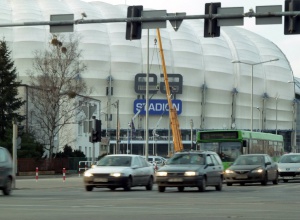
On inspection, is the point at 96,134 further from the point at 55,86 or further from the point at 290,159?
the point at 55,86

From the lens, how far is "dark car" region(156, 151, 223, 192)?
33531mm

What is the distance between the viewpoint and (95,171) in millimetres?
34875

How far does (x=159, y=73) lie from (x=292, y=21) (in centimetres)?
10219

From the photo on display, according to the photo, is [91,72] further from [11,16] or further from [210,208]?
[210,208]

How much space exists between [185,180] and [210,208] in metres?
11.6

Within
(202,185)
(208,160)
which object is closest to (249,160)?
(208,160)

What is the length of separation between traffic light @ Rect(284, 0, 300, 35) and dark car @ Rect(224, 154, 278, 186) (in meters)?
13.8

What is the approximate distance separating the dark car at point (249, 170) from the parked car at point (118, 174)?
664cm

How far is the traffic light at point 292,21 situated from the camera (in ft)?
96.7

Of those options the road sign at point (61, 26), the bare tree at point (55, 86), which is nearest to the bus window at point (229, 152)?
the road sign at point (61, 26)

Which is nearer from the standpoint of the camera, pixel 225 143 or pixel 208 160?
pixel 208 160

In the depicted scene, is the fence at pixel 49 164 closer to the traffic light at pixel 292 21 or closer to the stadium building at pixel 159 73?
the traffic light at pixel 292 21

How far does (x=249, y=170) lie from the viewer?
42.6 m

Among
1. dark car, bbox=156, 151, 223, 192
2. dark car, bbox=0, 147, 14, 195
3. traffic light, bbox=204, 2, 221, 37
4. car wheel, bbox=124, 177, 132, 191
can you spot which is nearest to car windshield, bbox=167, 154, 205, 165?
dark car, bbox=156, 151, 223, 192
